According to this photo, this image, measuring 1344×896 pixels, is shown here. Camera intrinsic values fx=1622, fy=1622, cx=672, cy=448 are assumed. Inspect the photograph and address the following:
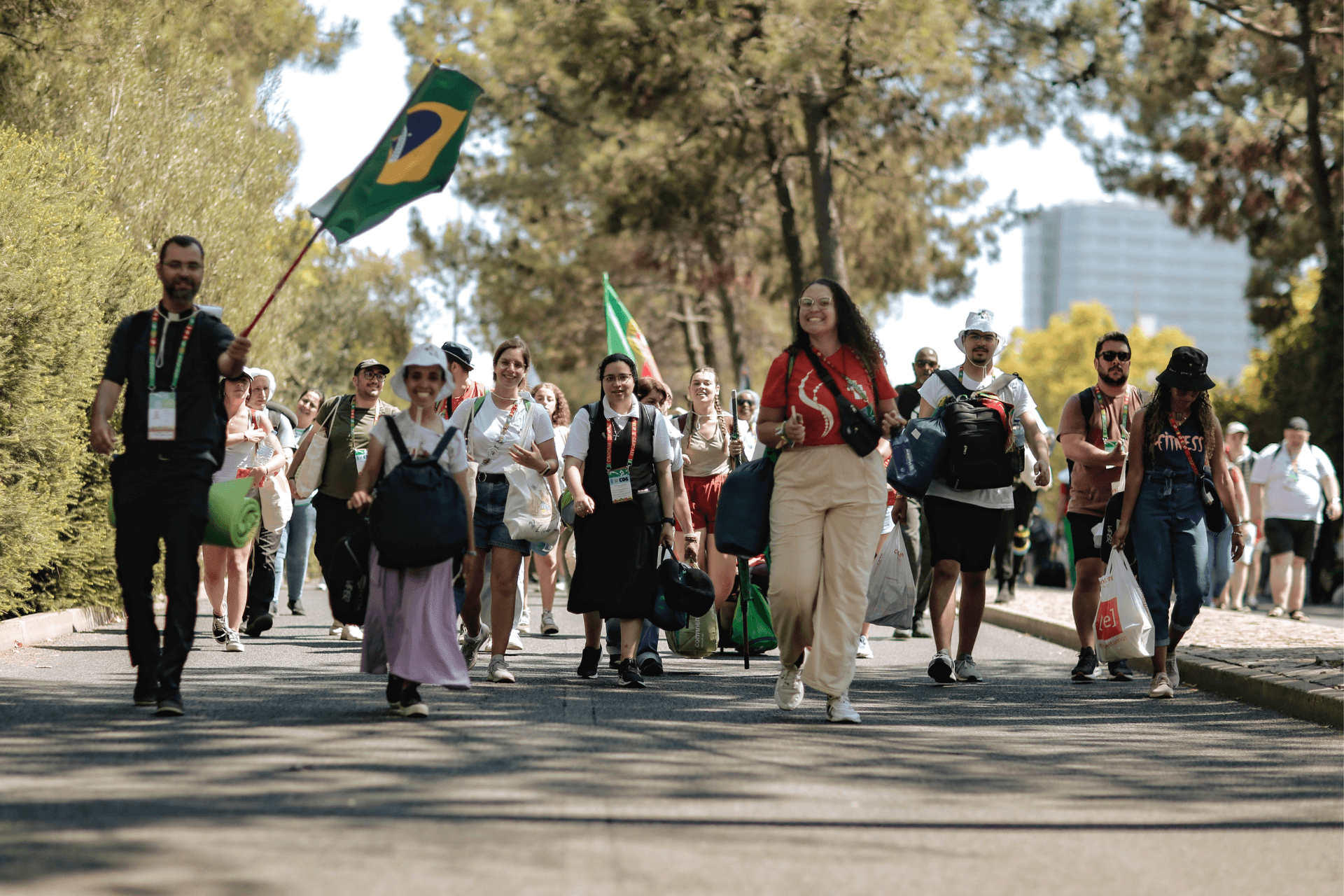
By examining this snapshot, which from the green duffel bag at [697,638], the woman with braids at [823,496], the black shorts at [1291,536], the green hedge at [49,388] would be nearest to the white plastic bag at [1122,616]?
the woman with braids at [823,496]

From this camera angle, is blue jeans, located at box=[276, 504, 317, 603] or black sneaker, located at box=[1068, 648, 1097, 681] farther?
blue jeans, located at box=[276, 504, 317, 603]

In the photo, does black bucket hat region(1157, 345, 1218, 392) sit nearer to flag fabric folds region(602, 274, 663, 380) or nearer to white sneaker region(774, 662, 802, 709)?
white sneaker region(774, 662, 802, 709)

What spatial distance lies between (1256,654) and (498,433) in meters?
5.17

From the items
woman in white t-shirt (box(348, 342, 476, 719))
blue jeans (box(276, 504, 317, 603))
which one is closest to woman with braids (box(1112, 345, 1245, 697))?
woman in white t-shirt (box(348, 342, 476, 719))

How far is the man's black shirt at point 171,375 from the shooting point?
23.4 ft

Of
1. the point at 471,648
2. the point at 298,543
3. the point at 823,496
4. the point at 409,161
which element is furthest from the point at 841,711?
the point at 298,543

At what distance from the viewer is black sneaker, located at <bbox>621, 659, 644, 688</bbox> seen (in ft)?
28.6

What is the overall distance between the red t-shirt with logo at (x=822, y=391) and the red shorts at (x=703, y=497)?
3.41 metres

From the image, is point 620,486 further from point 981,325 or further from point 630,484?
point 981,325

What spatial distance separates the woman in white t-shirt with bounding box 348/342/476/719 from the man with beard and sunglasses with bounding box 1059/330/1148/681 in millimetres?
3971

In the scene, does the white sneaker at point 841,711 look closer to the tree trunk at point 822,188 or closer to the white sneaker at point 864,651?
the white sneaker at point 864,651

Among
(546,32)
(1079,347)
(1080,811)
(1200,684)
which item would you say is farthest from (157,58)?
(1079,347)

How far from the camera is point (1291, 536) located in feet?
54.5

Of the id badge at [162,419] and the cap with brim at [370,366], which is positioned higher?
the cap with brim at [370,366]
